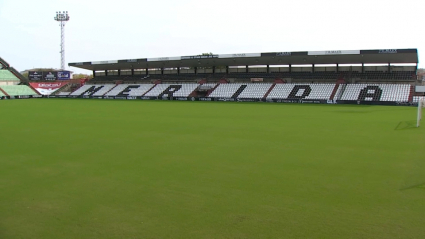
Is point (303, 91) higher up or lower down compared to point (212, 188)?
higher up

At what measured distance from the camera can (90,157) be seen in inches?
381

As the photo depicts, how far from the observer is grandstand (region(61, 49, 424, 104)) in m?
39.2

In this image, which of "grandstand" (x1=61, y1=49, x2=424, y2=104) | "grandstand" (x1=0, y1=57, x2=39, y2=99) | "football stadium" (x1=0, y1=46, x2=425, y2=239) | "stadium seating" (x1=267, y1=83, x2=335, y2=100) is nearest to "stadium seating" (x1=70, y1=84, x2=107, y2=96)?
"grandstand" (x1=61, y1=49, x2=424, y2=104)

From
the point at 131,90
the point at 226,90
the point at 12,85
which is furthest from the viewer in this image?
the point at 12,85

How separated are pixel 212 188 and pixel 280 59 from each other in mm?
40968

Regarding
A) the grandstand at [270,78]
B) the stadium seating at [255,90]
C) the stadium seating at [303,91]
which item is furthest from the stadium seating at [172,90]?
the stadium seating at [303,91]

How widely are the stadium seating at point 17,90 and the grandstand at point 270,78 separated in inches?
197

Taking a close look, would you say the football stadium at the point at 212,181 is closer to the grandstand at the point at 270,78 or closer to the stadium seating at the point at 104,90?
the grandstand at the point at 270,78

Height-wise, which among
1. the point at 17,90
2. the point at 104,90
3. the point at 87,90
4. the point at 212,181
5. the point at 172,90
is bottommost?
the point at 17,90

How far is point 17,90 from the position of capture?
57.1 m

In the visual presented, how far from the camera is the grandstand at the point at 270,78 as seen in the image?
39.2 m

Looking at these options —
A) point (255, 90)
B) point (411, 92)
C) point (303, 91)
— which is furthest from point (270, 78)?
point (411, 92)

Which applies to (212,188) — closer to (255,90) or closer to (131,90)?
(255,90)

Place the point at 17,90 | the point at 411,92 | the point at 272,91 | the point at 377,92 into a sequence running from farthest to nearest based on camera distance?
the point at 17,90
the point at 272,91
the point at 377,92
the point at 411,92
